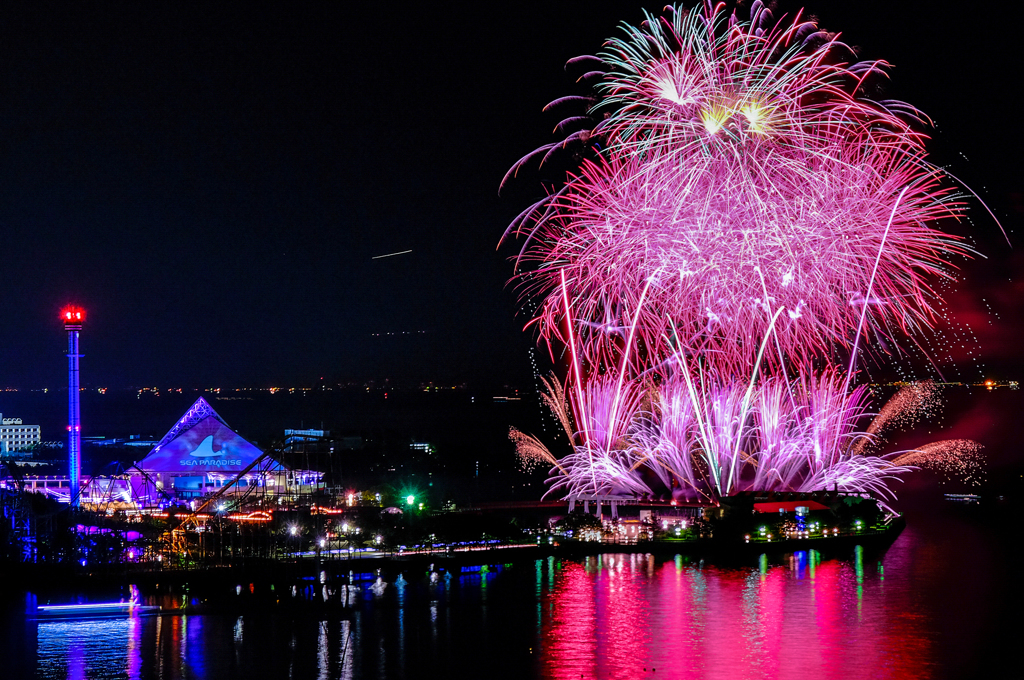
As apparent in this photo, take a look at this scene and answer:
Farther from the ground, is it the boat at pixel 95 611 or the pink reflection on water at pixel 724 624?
the boat at pixel 95 611

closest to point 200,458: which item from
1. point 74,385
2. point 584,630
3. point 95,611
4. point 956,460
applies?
point 74,385

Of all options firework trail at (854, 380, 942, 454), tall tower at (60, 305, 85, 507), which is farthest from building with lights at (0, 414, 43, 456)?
firework trail at (854, 380, 942, 454)

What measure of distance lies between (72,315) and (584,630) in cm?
3180

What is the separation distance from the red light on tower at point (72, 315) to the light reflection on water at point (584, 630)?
→ 77.1 ft

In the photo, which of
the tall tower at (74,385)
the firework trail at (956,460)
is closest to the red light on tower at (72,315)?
the tall tower at (74,385)

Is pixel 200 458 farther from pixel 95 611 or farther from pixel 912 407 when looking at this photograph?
pixel 912 407

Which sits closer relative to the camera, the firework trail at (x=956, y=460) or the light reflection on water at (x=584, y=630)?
the light reflection on water at (x=584, y=630)

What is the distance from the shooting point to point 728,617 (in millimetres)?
27719

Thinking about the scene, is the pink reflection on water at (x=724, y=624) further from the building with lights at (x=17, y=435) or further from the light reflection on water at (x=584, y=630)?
the building with lights at (x=17, y=435)

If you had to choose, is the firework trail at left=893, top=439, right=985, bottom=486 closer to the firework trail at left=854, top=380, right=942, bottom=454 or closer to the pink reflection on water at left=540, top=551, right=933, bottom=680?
the firework trail at left=854, top=380, right=942, bottom=454

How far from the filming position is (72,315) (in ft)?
160

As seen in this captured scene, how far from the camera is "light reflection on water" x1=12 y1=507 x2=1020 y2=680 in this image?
22.8 m

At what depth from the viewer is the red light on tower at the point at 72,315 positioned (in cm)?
4881

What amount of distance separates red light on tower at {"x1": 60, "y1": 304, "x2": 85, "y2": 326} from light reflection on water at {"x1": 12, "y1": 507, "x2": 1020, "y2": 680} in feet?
77.1
